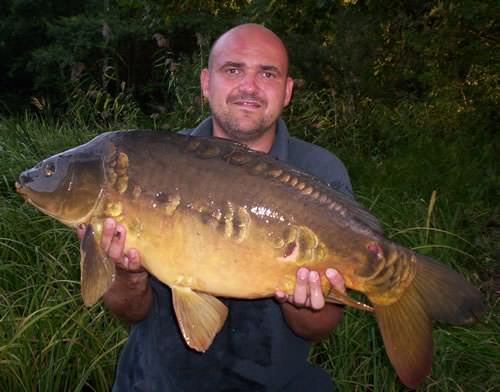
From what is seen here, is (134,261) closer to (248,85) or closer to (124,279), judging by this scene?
(124,279)

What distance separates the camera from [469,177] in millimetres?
3580

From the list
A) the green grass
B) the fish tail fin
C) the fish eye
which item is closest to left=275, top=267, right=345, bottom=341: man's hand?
the fish tail fin

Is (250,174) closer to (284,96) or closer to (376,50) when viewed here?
(284,96)

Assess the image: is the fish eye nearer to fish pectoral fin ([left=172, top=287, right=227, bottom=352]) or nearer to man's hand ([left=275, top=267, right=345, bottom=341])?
fish pectoral fin ([left=172, top=287, right=227, bottom=352])

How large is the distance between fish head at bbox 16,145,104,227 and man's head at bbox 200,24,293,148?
557 millimetres

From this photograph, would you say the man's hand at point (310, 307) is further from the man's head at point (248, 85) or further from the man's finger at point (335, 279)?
the man's head at point (248, 85)

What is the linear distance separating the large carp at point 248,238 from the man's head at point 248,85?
0.45 m

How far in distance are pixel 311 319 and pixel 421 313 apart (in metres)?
0.37

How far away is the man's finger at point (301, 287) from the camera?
144 centimetres

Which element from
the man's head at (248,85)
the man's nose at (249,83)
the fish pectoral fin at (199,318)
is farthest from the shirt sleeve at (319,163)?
the fish pectoral fin at (199,318)

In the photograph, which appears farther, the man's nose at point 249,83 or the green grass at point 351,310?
the green grass at point 351,310

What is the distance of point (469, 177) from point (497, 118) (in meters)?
0.66

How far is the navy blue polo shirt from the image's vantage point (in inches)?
70.2

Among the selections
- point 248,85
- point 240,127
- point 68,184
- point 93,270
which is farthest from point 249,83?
point 93,270
